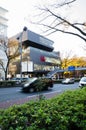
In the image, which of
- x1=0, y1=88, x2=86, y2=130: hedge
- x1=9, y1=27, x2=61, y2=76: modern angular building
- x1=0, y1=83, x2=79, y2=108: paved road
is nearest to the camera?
x1=0, y1=88, x2=86, y2=130: hedge

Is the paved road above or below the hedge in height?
below

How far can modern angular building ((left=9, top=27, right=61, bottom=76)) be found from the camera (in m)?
82.4

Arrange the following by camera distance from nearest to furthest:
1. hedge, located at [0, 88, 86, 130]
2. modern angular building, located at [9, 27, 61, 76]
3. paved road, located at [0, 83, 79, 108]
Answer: hedge, located at [0, 88, 86, 130] → paved road, located at [0, 83, 79, 108] → modern angular building, located at [9, 27, 61, 76]

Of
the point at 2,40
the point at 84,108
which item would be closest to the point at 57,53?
the point at 2,40

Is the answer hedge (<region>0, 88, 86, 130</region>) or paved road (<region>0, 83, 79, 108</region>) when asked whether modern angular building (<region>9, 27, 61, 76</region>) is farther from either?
hedge (<region>0, 88, 86, 130</region>)

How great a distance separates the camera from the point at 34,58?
277ft

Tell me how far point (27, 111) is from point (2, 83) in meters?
34.1

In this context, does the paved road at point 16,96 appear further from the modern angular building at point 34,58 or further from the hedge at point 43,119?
the modern angular building at point 34,58

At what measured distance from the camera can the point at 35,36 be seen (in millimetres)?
87625

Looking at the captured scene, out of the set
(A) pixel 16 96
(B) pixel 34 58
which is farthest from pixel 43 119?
(B) pixel 34 58

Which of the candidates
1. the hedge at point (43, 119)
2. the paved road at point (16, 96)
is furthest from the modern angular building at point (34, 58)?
the hedge at point (43, 119)

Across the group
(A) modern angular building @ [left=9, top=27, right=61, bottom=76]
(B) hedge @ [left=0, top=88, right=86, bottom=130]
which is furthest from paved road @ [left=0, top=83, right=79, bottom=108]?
(A) modern angular building @ [left=9, top=27, right=61, bottom=76]

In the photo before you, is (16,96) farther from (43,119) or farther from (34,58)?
(34,58)

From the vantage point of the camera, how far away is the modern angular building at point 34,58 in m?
82.4
